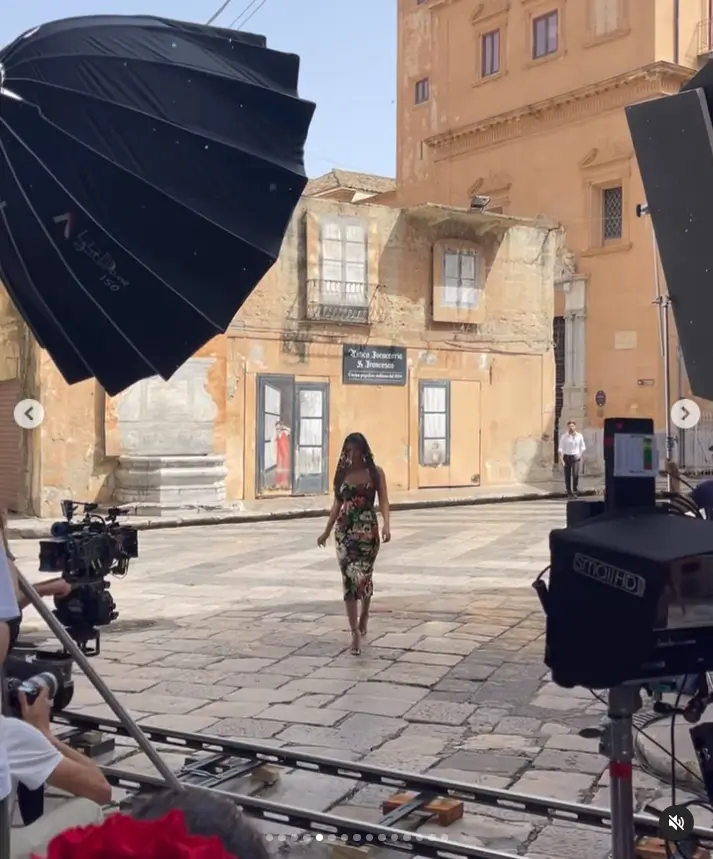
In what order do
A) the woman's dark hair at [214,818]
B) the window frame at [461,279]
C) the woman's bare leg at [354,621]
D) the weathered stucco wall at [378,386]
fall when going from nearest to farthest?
the woman's dark hair at [214,818]
the woman's bare leg at [354,621]
the weathered stucco wall at [378,386]
the window frame at [461,279]

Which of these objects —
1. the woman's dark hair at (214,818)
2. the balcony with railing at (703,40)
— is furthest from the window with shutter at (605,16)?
the woman's dark hair at (214,818)

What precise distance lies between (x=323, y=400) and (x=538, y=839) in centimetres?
1722

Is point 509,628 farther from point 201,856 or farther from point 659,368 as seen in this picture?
point 659,368

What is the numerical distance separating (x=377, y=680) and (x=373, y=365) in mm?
15411

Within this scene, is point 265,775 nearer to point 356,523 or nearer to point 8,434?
point 8,434

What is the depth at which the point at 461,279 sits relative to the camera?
2314 centimetres

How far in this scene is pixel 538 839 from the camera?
14.1 feet

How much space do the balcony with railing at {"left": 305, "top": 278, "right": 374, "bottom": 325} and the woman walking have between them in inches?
534

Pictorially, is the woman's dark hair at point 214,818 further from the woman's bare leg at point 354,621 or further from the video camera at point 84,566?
the woman's bare leg at point 354,621

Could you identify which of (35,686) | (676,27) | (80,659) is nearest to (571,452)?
A: (676,27)

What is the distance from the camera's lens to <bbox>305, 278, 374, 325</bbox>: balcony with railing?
69.0 feet

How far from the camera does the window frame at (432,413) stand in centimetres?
2248

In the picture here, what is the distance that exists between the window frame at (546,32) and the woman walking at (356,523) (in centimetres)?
2485

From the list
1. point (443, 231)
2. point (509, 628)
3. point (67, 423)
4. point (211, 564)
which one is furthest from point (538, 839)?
point (443, 231)
